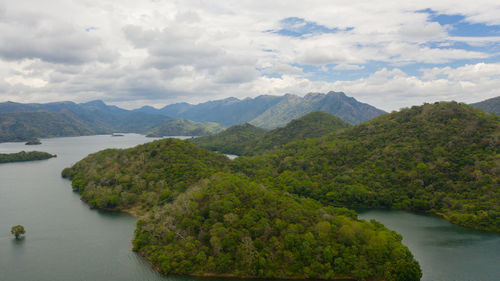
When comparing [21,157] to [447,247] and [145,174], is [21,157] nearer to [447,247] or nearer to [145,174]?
[145,174]

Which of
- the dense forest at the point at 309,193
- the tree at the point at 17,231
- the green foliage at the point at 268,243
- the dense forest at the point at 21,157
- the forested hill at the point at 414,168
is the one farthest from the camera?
the dense forest at the point at 21,157

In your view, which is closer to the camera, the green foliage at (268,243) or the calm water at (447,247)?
the green foliage at (268,243)

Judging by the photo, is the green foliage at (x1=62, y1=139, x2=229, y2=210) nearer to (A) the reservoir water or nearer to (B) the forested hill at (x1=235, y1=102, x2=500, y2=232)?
(A) the reservoir water

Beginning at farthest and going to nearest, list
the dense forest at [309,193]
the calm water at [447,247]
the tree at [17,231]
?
the tree at [17,231], the calm water at [447,247], the dense forest at [309,193]

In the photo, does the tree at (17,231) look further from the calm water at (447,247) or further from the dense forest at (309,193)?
the calm water at (447,247)

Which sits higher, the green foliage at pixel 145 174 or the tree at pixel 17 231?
the green foliage at pixel 145 174

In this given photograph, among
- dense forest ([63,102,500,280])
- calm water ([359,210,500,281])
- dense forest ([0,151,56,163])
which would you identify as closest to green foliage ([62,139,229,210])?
dense forest ([63,102,500,280])

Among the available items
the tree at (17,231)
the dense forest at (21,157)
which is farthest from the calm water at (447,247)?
the dense forest at (21,157)

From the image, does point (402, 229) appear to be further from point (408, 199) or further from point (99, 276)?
point (99, 276)

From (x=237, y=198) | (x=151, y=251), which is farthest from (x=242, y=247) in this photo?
(x=151, y=251)
